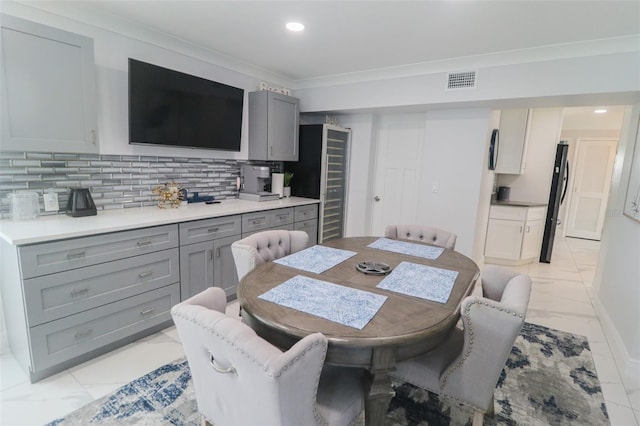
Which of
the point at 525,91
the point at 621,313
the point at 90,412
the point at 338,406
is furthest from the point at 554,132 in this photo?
the point at 90,412

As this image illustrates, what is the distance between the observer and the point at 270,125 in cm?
373

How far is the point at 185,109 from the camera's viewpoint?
298cm

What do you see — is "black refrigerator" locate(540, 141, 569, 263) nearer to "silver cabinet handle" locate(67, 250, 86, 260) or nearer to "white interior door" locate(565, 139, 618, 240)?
"white interior door" locate(565, 139, 618, 240)

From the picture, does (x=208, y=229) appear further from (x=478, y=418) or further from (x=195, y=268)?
(x=478, y=418)

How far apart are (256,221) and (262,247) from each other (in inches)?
46.0

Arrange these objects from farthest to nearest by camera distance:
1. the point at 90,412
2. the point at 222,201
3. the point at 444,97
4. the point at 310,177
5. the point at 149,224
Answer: the point at 310,177 < the point at 222,201 < the point at 444,97 < the point at 149,224 < the point at 90,412

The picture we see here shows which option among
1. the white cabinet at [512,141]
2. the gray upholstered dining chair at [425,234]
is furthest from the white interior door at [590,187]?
the gray upholstered dining chair at [425,234]

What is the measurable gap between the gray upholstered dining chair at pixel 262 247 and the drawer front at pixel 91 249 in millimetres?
659

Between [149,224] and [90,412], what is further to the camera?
[149,224]

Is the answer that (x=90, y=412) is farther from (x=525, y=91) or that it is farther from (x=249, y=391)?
(x=525, y=91)

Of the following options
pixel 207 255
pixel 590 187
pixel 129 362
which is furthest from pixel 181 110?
pixel 590 187

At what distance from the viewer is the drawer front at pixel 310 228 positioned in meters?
3.89

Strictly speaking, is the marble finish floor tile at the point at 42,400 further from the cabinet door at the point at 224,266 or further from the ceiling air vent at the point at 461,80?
the ceiling air vent at the point at 461,80

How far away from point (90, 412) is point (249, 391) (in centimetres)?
142
